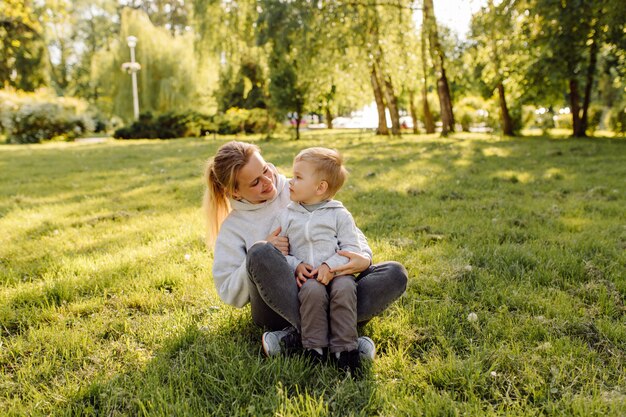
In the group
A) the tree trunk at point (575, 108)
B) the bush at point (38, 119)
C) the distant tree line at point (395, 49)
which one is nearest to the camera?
the distant tree line at point (395, 49)

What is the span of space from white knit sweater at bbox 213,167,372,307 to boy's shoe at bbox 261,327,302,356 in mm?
261

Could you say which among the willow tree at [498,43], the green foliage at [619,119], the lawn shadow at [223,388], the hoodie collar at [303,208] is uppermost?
the willow tree at [498,43]

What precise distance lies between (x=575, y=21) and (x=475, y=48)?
22.5 ft

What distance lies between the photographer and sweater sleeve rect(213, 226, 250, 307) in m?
2.62

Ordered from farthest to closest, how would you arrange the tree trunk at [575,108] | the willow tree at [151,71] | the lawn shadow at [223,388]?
1. the willow tree at [151,71]
2. the tree trunk at [575,108]
3. the lawn shadow at [223,388]

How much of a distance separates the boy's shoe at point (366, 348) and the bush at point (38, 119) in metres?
25.0

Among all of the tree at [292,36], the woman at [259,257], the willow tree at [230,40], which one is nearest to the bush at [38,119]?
the willow tree at [230,40]

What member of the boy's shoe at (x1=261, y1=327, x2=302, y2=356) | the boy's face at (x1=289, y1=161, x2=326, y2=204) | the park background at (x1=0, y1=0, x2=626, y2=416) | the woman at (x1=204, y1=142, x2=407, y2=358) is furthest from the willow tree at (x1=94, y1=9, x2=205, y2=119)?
the boy's shoe at (x1=261, y1=327, x2=302, y2=356)

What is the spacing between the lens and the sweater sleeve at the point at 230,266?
2625mm

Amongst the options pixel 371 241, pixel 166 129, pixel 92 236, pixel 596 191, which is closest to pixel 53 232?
pixel 92 236

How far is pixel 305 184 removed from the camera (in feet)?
8.53

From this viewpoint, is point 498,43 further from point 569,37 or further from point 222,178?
point 222,178

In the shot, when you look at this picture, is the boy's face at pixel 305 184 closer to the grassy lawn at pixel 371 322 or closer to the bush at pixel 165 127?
the grassy lawn at pixel 371 322

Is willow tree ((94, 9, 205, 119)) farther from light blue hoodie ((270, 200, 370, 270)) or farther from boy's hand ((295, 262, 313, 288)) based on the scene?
boy's hand ((295, 262, 313, 288))
